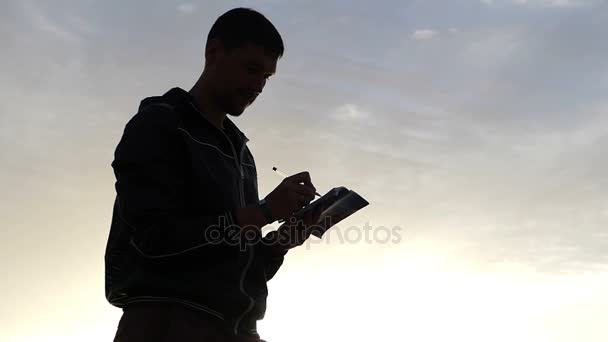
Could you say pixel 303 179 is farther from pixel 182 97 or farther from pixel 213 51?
pixel 213 51

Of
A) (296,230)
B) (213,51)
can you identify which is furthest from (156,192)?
(213,51)

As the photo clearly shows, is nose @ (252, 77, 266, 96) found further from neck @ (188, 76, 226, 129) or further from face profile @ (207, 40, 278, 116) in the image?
neck @ (188, 76, 226, 129)

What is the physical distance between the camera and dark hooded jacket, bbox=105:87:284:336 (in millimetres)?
3290

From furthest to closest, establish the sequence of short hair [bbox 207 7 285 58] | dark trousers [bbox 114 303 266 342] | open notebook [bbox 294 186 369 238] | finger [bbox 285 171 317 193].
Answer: short hair [bbox 207 7 285 58] < open notebook [bbox 294 186 369 238] < finger [bbox 285 171 317 193] < dark trousers [bbox 114 303 266 342]

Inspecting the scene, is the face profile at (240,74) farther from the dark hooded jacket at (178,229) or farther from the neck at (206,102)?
the dark hooded jacket at (178,229)

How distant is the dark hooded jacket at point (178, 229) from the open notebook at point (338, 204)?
459 mm

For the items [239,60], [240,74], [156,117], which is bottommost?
[156,117]

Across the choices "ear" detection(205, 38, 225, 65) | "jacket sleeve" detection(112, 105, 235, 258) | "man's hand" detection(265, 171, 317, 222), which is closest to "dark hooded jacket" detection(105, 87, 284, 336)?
"jacket sleeve" detection(112, 105, 235, 258)

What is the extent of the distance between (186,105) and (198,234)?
98 cm

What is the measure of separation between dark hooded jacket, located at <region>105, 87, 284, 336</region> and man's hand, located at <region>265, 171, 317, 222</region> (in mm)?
253

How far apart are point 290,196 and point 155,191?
29.9 inches

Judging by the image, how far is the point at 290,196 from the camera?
348 cm

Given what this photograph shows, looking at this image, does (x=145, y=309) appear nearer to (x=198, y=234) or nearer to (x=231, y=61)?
(x=198, y=234)

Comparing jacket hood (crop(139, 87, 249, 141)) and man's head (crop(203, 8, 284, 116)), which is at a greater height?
man's head (crop(203, 8, 284, 116))
